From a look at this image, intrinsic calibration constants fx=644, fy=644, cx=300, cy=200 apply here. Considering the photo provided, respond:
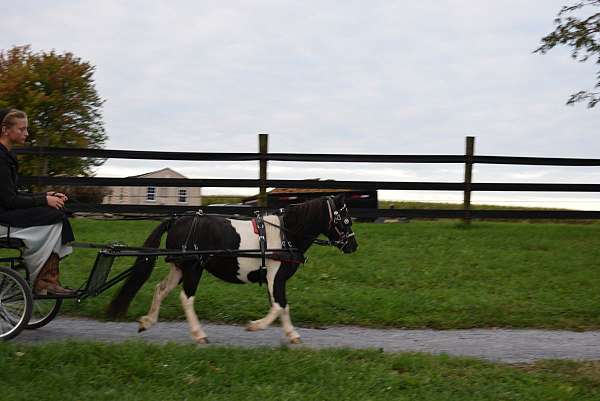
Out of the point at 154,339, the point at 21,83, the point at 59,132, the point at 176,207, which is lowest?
the point at 154,339

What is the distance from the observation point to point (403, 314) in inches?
310

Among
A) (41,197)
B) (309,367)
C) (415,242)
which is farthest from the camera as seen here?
(415,242)

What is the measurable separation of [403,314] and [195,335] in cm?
277

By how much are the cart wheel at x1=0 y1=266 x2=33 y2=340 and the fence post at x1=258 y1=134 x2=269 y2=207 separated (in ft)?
20.4

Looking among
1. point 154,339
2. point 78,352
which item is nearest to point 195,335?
point 154,339

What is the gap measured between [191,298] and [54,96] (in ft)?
63.5

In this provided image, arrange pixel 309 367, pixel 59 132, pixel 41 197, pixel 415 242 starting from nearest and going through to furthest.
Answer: pixel 309 367 → pixel 41 197 → pixel 415 242 → pixel 59 132

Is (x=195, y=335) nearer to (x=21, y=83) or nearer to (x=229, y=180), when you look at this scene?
(x=229, y=180)

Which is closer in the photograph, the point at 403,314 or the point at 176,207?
the point at 403,314

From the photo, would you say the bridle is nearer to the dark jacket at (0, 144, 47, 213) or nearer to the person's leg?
the person's leg

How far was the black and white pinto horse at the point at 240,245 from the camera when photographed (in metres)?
6.41

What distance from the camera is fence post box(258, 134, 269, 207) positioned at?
12.0 m

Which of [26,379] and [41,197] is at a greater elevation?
[41,197]

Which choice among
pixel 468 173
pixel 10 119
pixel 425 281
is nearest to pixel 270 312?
pixel 10 119
